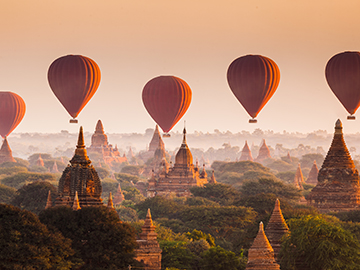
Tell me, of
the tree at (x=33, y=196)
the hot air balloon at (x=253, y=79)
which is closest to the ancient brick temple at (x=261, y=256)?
the hot air balloon at (x=253, y=79)

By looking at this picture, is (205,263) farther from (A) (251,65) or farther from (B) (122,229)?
(A) (251,65)

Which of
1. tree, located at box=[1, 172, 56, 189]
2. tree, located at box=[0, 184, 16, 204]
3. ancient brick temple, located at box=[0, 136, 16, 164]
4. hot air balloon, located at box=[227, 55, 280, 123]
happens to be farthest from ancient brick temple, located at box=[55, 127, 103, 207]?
ancient brick temple, located at box=[0, 136, 16, 164]

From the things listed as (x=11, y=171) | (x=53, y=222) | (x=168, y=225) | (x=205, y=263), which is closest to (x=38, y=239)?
(x=53, y=222)

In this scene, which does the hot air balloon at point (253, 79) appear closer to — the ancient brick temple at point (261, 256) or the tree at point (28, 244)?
the ancient brick temple at point (261, 256)

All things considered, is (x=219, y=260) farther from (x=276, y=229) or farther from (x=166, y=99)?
(x=166, y=99)

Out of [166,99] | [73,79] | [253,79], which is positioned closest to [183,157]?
[166,99]

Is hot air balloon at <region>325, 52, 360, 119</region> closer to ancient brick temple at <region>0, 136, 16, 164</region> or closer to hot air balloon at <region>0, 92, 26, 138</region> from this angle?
hot air balloon at <region>0, 92, 26, 138</region>
